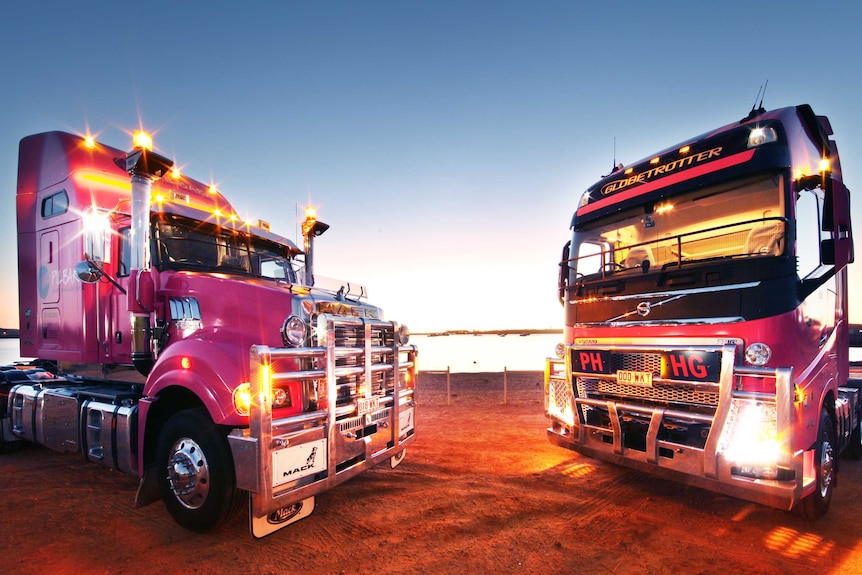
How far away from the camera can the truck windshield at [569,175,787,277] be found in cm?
413

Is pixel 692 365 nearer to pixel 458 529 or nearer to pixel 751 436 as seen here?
pixel 751 436

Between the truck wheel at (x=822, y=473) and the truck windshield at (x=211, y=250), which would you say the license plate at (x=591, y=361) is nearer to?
the truck wheel at (x=822, y=473)

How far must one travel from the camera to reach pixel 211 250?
5.23 meters

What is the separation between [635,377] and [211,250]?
4.83 m

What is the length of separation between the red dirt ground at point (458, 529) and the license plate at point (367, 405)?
1029mm

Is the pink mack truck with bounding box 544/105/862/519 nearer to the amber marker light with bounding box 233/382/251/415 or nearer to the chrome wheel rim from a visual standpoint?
the amber marker light with bounding box 233/382/251/415

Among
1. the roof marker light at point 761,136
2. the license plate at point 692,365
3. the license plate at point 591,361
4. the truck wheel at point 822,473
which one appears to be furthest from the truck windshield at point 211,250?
the truck wheel at point 822,473

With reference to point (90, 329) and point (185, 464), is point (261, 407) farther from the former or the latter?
point (90, 329)

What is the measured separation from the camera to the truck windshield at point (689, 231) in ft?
13.5

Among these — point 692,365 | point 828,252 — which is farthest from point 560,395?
point 828,252

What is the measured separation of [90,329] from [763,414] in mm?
7106

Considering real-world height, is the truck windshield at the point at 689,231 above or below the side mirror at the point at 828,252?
above

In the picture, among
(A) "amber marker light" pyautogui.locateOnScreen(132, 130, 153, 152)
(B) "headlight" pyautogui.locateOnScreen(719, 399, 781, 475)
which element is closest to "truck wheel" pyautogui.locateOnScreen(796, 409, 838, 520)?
(B) "headlight" pyautogui.locateOnScreen(719, 399, 781, 475)

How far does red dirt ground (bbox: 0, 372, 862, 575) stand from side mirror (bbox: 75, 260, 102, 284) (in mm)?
2353
